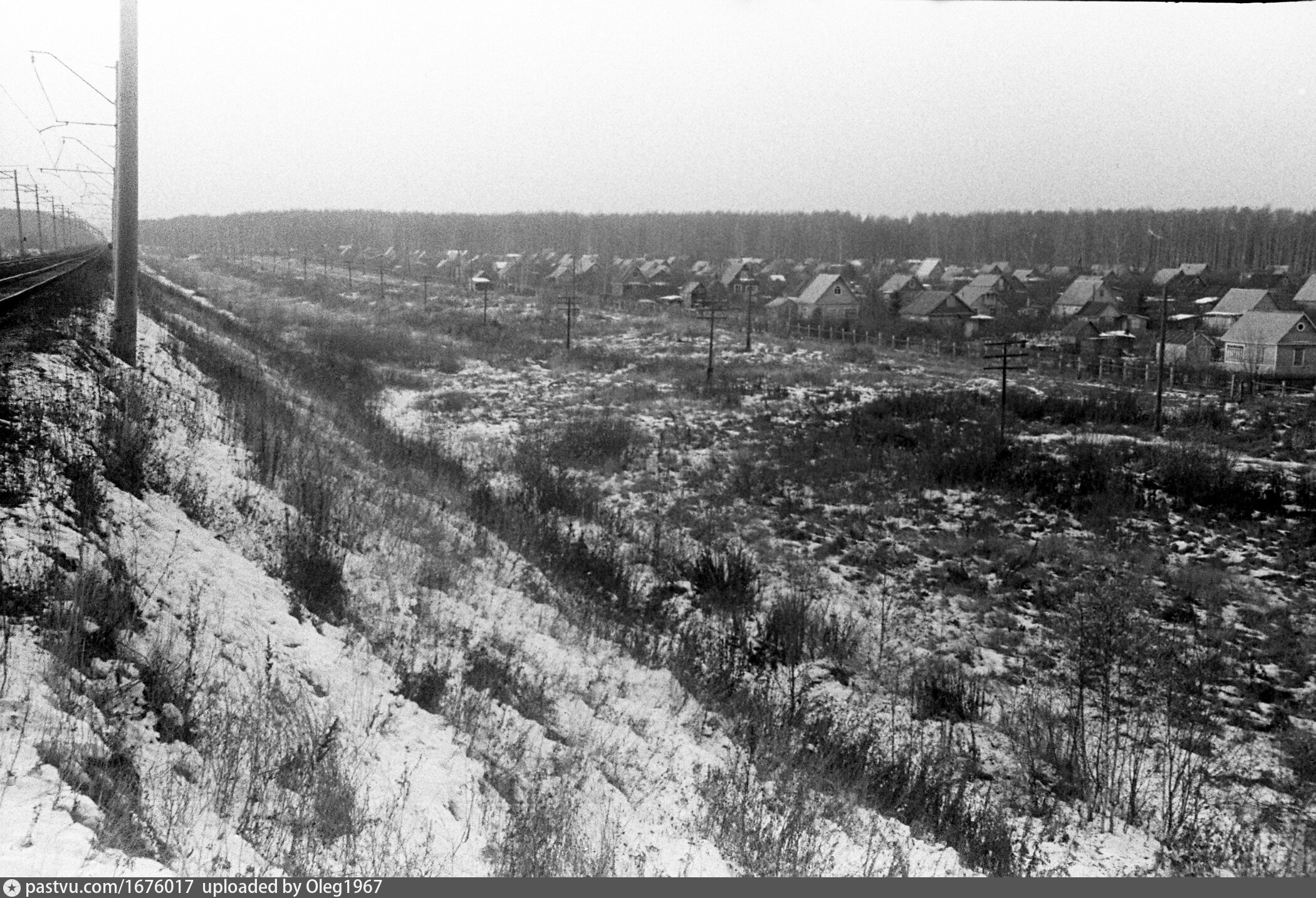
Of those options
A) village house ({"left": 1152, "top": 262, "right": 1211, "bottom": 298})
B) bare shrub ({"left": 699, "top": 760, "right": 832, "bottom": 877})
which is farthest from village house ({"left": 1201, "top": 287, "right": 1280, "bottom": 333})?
bare shrub ({"left": 699, "top": 760, "right": 832, "bottom": 877})

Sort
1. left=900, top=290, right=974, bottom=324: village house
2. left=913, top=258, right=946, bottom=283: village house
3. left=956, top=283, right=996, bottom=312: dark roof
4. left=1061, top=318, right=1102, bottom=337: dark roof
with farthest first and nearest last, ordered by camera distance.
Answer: left=913, top=258, right=946, bottom=283: village house
left=956, top=283, right=996, bottom=312: dark roof
left=900, top=290, right=974, bottom=324: village house
left=1061, top=318, right=1102, bottom=337: dark roof

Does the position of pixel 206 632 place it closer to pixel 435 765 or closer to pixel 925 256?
pixel 435 765

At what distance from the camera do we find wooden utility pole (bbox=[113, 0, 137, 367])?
9758 mm

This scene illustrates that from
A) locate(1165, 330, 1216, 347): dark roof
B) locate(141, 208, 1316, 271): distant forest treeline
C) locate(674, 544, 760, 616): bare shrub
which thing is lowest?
locate(674, 544, 760, 616): bare shrub

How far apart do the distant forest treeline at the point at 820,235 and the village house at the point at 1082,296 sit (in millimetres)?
45725

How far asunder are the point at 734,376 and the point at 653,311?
3378 centimetres

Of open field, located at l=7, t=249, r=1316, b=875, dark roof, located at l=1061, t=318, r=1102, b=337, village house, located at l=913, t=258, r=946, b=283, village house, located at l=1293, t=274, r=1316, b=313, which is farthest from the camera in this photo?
village house, located at l=913, t=258, r=946, b=283

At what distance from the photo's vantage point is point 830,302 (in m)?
63.2

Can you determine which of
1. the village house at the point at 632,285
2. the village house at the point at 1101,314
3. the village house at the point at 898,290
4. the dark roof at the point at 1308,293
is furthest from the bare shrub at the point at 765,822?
the village house at the point at 632,285

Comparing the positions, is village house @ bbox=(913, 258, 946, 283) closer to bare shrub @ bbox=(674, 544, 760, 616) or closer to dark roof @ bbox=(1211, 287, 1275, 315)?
dark roof @ bbox=(1211, 287, 1275, 315)

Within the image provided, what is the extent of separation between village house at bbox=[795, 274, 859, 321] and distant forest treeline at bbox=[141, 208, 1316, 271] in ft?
180

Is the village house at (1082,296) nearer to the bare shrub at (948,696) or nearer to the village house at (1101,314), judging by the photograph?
the village house at (1101,314)

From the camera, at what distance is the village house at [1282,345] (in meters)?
40.6
